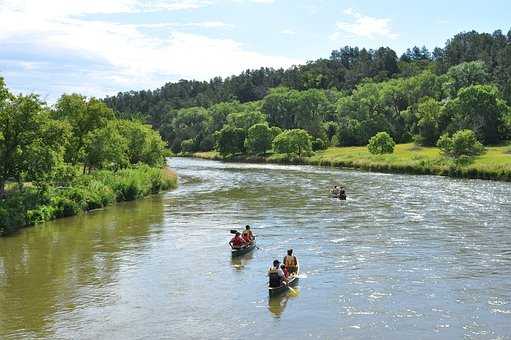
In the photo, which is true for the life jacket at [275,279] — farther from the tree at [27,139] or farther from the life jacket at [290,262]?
the tree at [27,139]

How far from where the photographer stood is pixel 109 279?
31.9 metres

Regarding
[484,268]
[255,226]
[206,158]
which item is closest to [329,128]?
[206,158]

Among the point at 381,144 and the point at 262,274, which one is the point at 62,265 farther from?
the point at 381,144

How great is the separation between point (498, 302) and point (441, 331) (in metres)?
5.31

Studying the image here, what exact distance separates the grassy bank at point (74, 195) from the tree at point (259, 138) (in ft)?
294

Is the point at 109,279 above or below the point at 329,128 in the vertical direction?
below

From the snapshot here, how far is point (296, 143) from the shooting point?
151625mm

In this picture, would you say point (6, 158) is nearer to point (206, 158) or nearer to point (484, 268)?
point (484, 268)

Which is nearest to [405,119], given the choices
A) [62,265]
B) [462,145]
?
[462,145]

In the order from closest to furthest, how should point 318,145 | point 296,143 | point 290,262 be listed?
point 290,262 < point 296,143 < point 318,145

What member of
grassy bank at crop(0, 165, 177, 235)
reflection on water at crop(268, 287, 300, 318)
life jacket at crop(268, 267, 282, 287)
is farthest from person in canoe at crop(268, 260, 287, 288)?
grassy bank at crop(0, 165, 177, 235)

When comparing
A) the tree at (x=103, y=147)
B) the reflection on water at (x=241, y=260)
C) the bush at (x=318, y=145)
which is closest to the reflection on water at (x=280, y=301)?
the reflection on water at (x=241, y=260)

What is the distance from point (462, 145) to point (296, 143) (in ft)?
164

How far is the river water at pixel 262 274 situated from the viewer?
A: 24.5m
